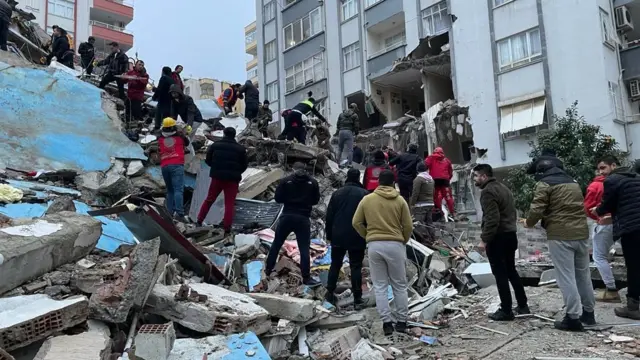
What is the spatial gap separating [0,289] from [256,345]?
2.11 metres

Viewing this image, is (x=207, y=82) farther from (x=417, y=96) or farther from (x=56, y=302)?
(x=56, y=302)

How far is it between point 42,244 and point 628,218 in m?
5.76

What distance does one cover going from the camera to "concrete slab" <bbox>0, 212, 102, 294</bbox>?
3846mm

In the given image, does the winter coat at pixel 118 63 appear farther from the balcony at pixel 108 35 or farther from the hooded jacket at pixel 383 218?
the balcony at pixel 108 35

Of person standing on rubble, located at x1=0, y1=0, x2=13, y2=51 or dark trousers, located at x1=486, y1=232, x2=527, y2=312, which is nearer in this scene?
dark trousers, located at x1=486, y1=232, x2=527, y2=312

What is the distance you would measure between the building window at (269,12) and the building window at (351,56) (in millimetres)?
7727

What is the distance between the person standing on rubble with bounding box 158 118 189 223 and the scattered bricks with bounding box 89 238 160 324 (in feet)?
11.6

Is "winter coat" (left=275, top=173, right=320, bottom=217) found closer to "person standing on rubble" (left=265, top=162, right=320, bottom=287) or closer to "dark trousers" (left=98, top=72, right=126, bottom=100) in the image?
"person standing on rubble" (left=265, top=162, right=320, bottom=287)

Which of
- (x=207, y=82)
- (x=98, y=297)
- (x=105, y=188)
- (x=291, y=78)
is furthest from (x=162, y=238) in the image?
(x=207, y=82)

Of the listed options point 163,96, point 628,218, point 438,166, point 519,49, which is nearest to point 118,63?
point 163,96

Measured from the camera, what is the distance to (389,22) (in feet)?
78.7

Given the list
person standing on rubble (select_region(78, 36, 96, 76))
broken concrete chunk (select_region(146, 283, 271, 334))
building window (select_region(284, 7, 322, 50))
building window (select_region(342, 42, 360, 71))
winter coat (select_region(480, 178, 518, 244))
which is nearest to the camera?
broken concrete chunk (select_region(146, 283, 271, 334))

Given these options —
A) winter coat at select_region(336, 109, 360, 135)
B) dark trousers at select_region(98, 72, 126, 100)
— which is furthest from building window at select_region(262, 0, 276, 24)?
dark trousers at select_region(98, 72, 126, 100)

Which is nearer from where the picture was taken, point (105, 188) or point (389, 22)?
point (105, 188)
